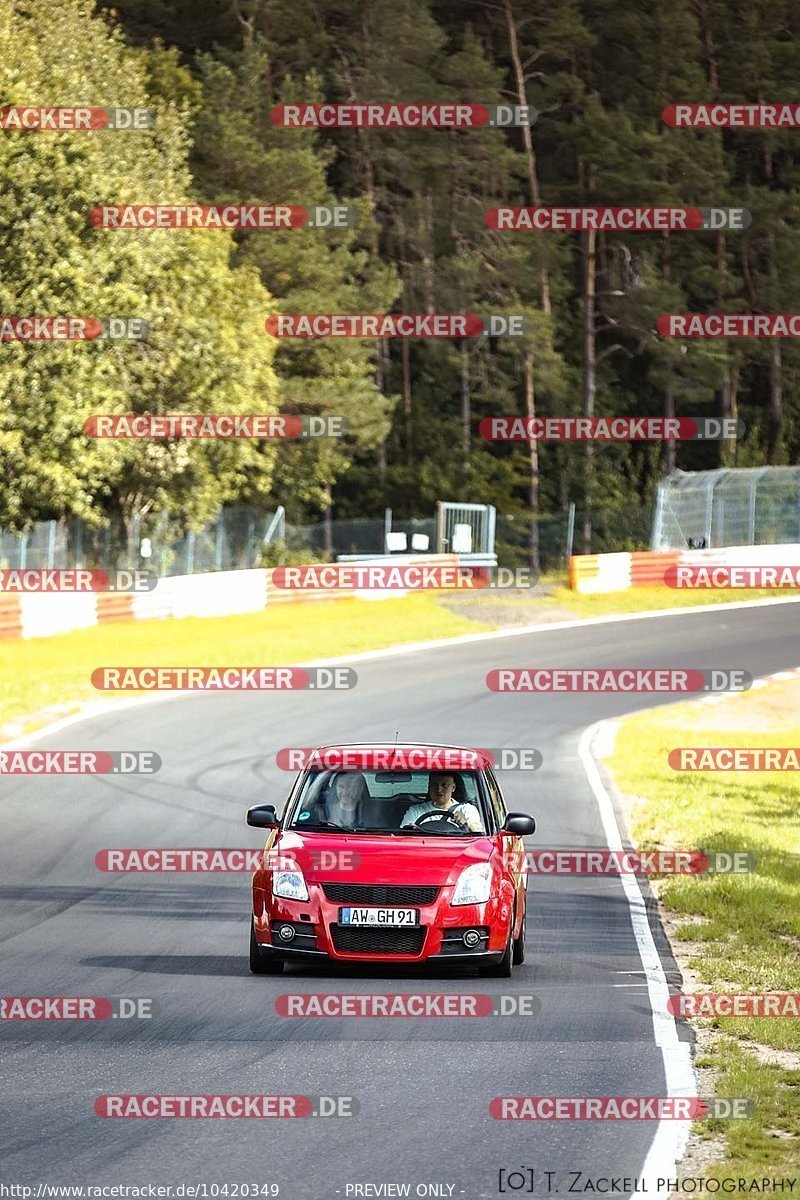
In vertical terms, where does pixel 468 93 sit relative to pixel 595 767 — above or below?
above

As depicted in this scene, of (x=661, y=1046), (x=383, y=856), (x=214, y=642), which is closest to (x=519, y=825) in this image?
(x=383, y=856)

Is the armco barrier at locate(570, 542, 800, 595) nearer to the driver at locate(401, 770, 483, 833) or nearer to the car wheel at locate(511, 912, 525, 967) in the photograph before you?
the driver at locate(401, 770, 483, 833)

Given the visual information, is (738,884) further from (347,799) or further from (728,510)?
(728,510)

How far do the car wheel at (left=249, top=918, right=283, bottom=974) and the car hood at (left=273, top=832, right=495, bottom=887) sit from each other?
60cm

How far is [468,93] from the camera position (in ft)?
214

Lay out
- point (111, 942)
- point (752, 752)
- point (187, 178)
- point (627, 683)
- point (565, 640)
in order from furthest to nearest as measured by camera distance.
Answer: point (187, 178)
point (565, 640)
point (627, 683)
point (752, 752)
point (111, 942)

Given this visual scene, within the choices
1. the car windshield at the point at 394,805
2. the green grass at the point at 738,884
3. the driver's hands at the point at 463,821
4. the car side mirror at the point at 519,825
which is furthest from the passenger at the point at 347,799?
the green grass at the point at 738,884

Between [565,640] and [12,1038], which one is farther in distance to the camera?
[565,640]

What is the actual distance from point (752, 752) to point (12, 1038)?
1955 centimetres

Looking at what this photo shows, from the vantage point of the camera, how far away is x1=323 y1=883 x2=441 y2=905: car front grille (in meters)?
11.9

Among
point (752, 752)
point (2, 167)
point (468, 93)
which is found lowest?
point (752, 752)

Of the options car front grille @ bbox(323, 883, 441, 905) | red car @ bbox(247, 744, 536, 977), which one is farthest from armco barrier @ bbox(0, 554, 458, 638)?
car front grille @ bbox(323, 883, 441, 905)

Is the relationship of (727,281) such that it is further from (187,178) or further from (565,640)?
(565,640)

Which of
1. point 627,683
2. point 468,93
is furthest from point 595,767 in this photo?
point 468,93
